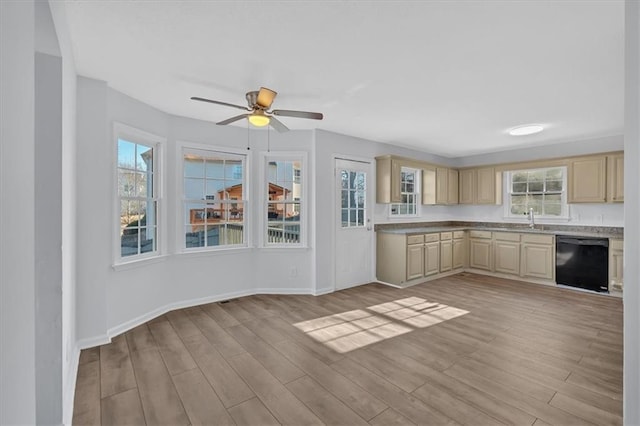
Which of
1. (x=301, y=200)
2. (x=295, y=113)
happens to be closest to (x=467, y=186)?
(x=301, y=200)

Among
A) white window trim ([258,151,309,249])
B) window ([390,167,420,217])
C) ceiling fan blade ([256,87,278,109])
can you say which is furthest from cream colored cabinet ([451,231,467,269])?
ceiling fan blade ([256,87,278,109])

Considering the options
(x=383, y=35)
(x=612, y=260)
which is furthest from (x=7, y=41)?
(x=612, y=260)

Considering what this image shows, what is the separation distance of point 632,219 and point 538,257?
5106mm

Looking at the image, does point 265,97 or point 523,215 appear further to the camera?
point 523,215

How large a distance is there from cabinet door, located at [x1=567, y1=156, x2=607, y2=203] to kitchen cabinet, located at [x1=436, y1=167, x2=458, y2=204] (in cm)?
200

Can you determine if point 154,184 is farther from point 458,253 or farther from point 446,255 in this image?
point 458,253

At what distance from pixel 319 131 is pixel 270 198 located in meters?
→ 1.29

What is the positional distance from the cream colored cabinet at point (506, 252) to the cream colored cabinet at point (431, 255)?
48.5 inches

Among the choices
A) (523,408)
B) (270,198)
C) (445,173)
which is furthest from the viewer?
(445,173)

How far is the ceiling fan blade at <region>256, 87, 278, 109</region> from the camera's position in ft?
8.86

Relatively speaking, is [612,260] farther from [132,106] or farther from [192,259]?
[132,106]

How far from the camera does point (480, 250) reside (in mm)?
6180

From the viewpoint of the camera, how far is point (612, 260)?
4.62 meters

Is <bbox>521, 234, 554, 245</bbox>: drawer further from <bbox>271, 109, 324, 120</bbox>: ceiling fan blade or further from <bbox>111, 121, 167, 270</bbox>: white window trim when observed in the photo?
<bbox>111, 121, 167, 270</bbox>: white window trim
